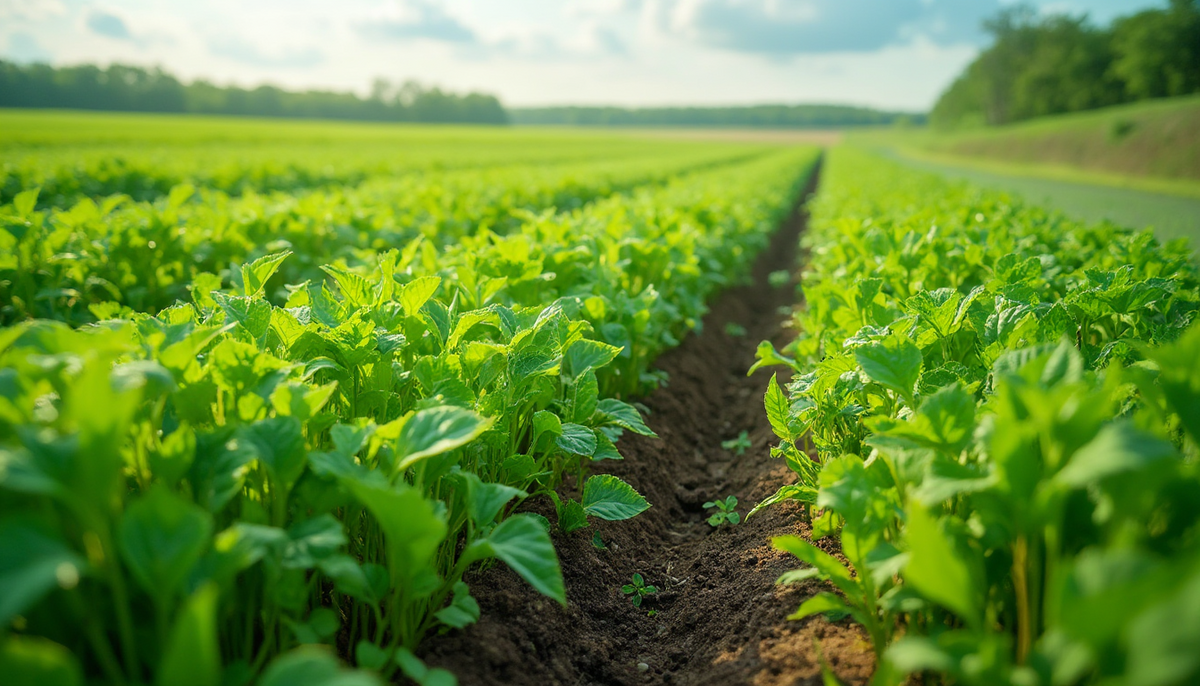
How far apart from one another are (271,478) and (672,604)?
169 centimetres

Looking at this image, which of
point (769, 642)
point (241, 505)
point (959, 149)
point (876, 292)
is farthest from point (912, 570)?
point (959, 149)

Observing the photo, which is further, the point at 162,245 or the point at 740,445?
the point at 162,245

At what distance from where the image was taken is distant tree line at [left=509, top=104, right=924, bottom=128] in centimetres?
12681

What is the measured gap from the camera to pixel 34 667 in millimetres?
954

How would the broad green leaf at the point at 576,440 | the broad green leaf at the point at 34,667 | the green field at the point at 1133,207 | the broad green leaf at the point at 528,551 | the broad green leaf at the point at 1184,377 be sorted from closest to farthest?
the broad green leaf at the point at 34,667 → the broad green leaf at the point at 1184,377 → the broad green leaf at the point at 528,551 → the broad green leaf at the point at 576,440 → the green field at the point at 1133,207

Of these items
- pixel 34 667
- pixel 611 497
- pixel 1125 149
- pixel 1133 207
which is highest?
pixel 1125 149

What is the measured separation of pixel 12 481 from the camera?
40.9 inches

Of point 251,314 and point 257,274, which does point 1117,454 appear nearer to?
point 251,314

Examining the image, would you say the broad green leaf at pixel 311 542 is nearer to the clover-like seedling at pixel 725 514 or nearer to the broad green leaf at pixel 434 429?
the broad green leaf at pixel 434 429

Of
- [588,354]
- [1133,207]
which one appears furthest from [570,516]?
[1133,207]

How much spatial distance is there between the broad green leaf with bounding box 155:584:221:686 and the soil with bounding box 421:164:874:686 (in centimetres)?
89

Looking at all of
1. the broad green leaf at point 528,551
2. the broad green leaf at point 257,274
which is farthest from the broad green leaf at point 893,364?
the broad green leaf at point 257,274

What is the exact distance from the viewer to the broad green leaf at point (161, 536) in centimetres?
115

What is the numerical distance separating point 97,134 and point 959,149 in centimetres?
5627
